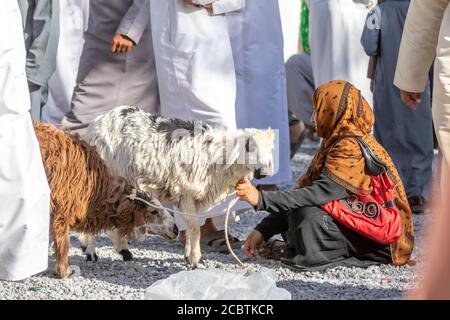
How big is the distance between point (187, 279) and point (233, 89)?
2.17 metres

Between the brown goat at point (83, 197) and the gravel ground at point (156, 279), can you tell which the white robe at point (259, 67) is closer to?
the gravel ground at point (156, 279)

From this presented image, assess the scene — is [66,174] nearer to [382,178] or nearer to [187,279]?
[187,279]

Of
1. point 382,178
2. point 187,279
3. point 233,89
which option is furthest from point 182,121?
point 187,279

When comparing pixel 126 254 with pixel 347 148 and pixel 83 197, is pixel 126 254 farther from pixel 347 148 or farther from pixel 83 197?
pixel 347 148

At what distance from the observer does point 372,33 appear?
7543 millimetres

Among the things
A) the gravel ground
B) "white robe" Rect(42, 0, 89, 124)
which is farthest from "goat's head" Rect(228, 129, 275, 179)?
"white robe" Rect(42, 0, 89, 124)

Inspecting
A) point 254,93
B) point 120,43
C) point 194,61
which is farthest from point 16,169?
point 254,93

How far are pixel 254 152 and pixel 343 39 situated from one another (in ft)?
9.09

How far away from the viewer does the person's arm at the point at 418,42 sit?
4477mm

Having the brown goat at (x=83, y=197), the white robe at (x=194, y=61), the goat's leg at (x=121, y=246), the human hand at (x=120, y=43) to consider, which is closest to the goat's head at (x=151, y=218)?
the brown goat at (x=83, y=197)

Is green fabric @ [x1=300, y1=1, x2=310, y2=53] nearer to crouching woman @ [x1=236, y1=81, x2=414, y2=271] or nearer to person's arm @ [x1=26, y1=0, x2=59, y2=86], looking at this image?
person's arm @ [x1=26, y1=0, x2=59, y2=86]

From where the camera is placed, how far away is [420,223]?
7.25 meters

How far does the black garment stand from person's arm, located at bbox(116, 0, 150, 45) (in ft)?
4.76

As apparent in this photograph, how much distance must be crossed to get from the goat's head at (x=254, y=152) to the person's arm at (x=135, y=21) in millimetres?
1322
